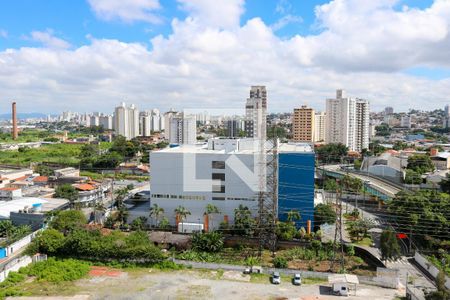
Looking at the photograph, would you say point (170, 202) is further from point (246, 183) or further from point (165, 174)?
point (246, 183)

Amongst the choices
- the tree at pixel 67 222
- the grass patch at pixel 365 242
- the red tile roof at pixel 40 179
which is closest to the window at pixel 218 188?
the tree at pixel 67 222

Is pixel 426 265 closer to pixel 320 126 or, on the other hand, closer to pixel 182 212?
pixel 182 212

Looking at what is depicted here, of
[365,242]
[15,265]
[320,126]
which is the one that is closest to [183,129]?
[320,126]

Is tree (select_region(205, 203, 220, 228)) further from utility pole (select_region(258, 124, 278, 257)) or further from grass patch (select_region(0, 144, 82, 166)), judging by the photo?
grass patch (select_region(0, 144, 82, 166))

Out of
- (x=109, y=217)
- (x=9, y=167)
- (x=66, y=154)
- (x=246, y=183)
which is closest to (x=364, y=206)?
(x=246, y=183)

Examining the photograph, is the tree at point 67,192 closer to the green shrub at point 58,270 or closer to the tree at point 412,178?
the green shrub at point 58,270

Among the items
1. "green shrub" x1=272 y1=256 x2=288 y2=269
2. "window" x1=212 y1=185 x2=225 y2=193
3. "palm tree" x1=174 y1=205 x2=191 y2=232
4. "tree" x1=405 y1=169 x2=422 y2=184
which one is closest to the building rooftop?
"palm tree" x1=174 y1=205 x2=191 y2=232
